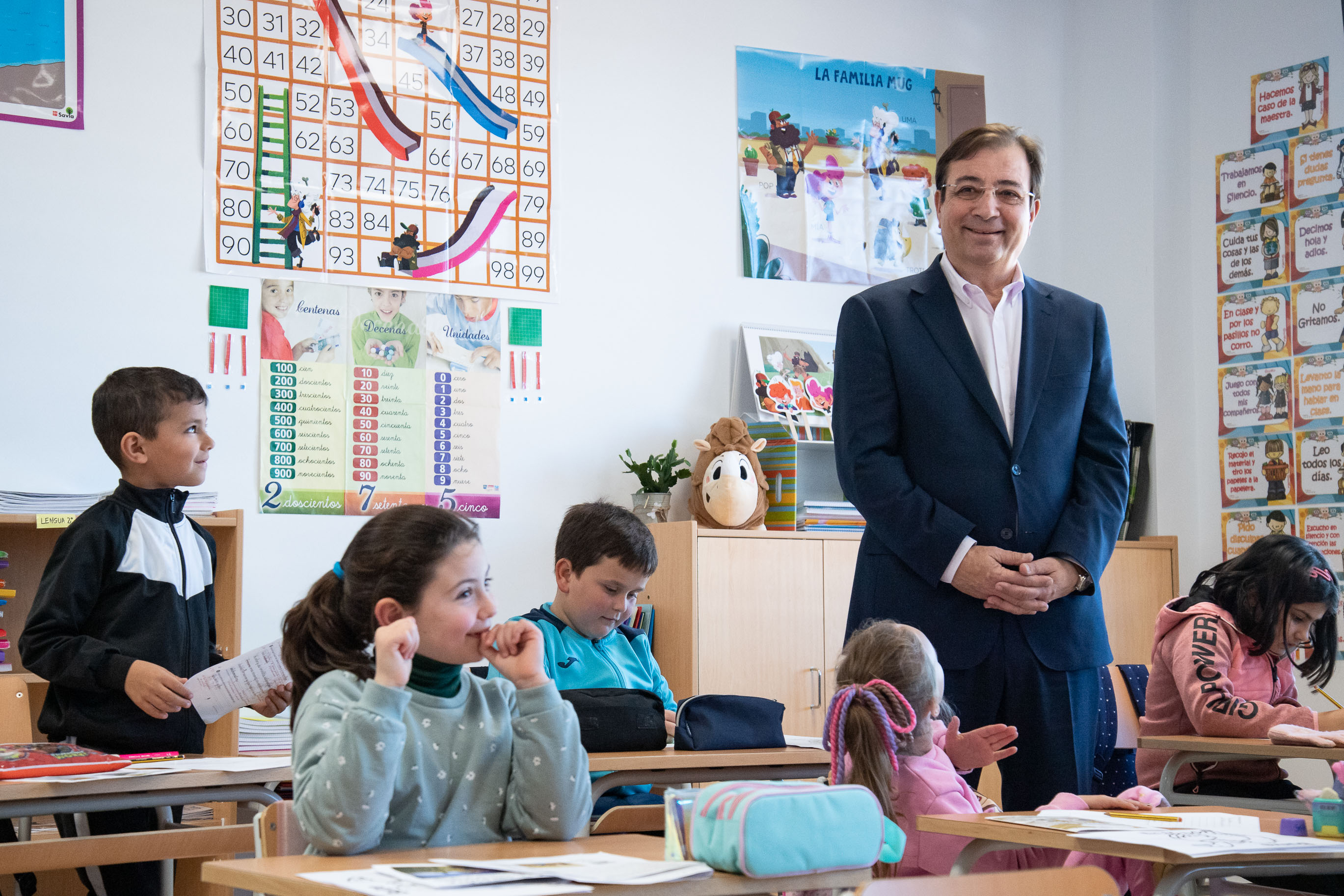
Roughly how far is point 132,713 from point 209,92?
226 centimetres

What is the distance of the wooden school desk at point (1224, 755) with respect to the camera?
275cm

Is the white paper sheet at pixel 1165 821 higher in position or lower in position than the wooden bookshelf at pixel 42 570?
lower

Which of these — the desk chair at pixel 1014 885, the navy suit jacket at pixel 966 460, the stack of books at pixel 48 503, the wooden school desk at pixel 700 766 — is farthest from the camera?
the stack of books at pixel 48 503

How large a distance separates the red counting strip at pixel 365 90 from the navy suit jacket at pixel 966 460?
8.14 ft

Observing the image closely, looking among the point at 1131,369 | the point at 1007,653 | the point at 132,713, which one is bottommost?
the point at 132,713

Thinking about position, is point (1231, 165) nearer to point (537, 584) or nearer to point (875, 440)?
point (537, 584)

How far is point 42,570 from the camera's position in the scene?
3.78 meters

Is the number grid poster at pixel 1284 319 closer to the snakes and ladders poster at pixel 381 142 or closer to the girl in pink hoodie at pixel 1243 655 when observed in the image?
the girl in pink hoodie at pixel 1243 655

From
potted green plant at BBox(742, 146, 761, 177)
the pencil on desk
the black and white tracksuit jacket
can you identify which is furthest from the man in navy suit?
potted green plant at BBox(742, 146, 761, 177)

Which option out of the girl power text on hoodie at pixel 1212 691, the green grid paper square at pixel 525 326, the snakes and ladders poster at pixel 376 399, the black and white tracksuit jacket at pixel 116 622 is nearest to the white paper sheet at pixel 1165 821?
the girl power text on hoodie at pixel 1212 691

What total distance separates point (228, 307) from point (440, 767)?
2.83 meters

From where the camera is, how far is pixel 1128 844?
1.50 meters

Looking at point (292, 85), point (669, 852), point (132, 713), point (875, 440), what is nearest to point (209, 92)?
point (292, 85)

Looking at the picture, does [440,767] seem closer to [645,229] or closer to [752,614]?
[752,614]
